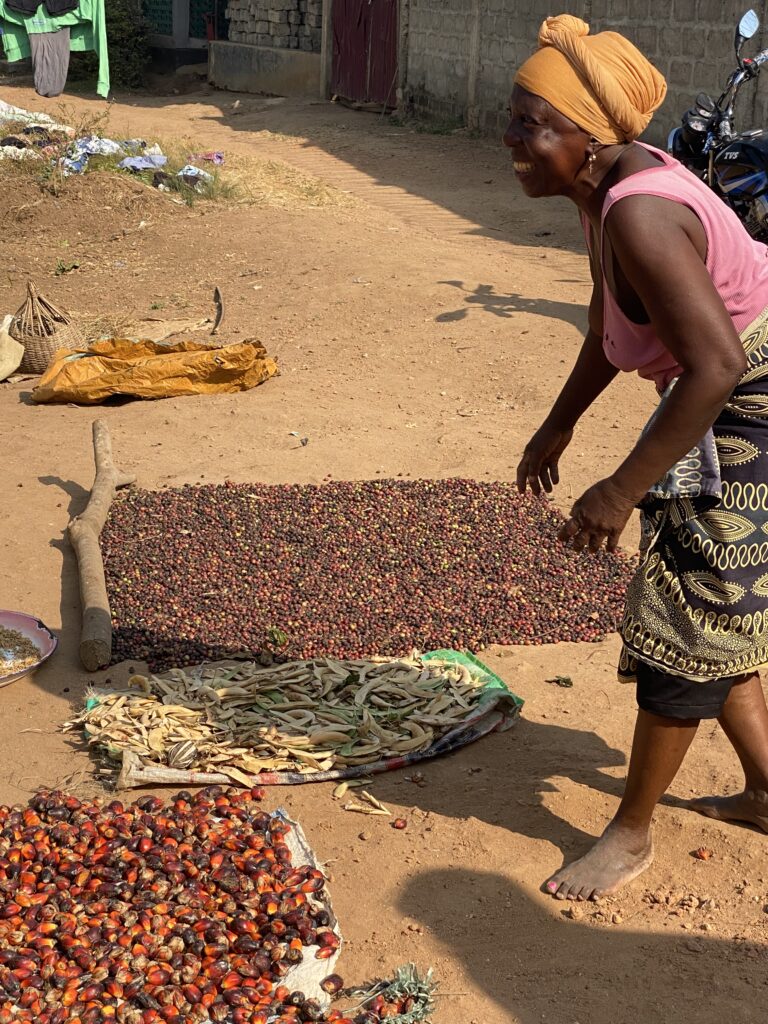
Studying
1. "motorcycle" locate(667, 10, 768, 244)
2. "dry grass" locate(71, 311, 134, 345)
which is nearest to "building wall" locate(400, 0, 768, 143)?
"motorcycle" locate(667, 10, 768, 244)

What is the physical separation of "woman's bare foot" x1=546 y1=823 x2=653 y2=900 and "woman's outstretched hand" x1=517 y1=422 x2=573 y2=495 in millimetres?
836

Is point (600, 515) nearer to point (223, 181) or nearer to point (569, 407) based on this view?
point (569, 407)

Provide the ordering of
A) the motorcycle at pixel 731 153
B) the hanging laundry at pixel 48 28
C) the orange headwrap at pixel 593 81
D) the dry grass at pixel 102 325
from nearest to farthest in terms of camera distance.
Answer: the orange headwrap at pixel 593 81, the motorcycle at pixel 731 153, the dry grass at pixel 102 325, the hanging laundry at pixel 48 28

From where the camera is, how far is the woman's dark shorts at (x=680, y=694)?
93.5 inches

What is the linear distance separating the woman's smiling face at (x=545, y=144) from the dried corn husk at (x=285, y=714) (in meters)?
1.63

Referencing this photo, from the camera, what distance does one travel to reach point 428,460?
5488mm

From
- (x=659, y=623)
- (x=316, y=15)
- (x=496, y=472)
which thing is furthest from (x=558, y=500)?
(x=316, y=15)

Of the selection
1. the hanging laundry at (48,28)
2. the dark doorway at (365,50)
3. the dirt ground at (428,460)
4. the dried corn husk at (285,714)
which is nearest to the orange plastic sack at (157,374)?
the dirt ground at (428,460)

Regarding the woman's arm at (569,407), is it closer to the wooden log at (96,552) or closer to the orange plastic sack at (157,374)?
the wooden log at (96,552)

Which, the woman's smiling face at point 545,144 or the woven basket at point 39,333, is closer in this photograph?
the woman's smiling face at point 545,144

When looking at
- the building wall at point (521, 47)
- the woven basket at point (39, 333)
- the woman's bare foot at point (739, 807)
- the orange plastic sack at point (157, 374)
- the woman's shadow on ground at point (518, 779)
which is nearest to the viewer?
the woman's bare foot at point (739, 807)

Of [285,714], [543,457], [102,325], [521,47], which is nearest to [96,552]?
[285,714]

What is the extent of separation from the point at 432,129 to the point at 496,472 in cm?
1101

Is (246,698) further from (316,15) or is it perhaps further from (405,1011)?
(316,15)
